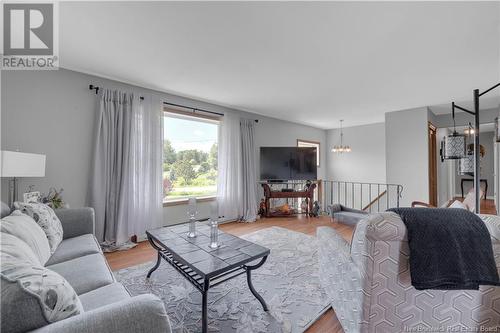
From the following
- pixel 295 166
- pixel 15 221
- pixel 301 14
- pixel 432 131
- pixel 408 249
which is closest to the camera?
pixel 408 249

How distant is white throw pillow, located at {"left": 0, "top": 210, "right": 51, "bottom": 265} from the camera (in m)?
1.41

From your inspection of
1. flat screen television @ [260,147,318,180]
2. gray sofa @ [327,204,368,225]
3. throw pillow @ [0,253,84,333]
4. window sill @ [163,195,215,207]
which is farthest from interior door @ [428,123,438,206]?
throw pillow @ [0,253,84,333]

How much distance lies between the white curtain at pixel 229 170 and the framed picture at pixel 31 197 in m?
2.54

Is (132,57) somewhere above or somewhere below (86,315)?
above

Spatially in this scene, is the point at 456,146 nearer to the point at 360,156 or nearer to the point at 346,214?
the point at 346,214

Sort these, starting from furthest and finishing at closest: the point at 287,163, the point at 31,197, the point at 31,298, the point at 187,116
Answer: the point at 287,163 → the point at 187,116 → the point at 31,197 → the point at 31,298

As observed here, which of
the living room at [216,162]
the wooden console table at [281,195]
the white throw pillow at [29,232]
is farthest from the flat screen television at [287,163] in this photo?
the white throw pillow at [29,232]

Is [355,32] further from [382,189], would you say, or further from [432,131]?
[382,189]

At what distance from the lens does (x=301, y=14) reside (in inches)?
69.3

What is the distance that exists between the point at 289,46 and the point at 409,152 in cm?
388

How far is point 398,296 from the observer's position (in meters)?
1.19

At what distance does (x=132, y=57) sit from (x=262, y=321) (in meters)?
2.92

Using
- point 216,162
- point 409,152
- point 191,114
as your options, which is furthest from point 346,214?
point 191,114

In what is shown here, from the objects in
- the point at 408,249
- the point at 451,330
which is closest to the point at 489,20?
the point at 408,249
